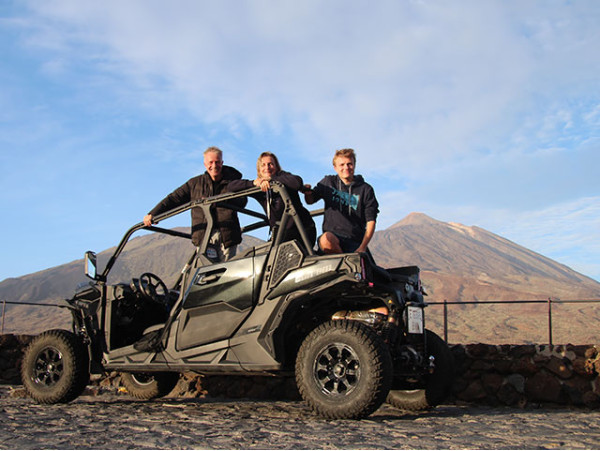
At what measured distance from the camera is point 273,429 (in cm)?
411

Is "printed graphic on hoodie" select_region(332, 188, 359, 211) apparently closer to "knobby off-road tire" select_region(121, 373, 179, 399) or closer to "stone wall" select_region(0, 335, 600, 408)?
"stone wall" select_region(0, 335, 600, 408)

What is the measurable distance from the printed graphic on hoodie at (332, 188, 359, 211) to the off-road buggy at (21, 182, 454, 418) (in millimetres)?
605

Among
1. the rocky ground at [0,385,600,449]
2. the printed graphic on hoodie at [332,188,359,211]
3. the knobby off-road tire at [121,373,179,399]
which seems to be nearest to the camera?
the rocky ground at [0,385,600,449]

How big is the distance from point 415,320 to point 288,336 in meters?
1.09

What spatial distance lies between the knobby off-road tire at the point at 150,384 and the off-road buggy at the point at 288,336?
0.98m

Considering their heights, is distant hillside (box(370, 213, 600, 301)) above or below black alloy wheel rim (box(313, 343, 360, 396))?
above

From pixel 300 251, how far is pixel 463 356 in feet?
9.88

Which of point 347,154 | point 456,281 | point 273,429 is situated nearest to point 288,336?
point 273,429

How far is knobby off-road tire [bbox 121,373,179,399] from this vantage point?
22.4 feet

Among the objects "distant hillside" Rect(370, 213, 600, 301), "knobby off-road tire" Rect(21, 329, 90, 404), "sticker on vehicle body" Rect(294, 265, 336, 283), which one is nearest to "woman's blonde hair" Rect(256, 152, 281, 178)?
"sticker on vehicle body" Rect(294, 265, 336, 283)

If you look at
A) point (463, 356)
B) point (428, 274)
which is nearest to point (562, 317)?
point (428, 274)

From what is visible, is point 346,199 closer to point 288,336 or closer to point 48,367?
point 288,336

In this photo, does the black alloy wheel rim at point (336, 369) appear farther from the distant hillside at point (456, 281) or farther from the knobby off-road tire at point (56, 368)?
the distant hillside at point (456, 281)

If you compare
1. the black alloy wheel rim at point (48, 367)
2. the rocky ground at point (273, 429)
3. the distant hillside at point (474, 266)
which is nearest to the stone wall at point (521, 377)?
the rocky ground at point (273, 429)
